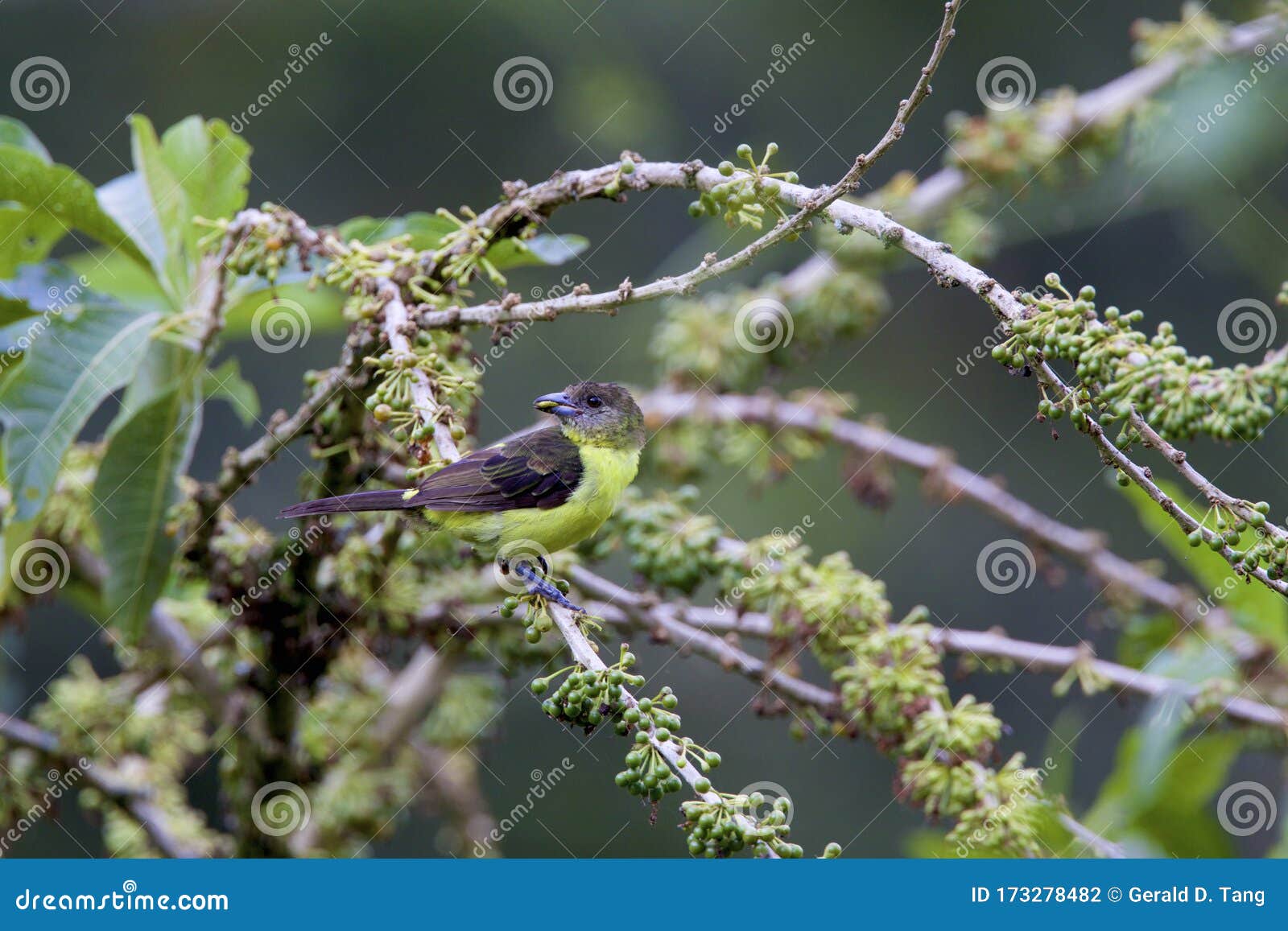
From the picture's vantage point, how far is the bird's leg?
1.98 metres

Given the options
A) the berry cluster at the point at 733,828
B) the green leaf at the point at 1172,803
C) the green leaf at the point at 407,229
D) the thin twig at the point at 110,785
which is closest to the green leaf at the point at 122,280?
the green leaf at the point at 407,229

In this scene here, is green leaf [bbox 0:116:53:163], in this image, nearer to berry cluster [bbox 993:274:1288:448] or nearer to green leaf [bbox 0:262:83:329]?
green leaf [bbox 0:262:83:329]

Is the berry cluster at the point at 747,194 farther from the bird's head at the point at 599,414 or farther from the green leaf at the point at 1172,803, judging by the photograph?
the green leaf at the point at 1172,803

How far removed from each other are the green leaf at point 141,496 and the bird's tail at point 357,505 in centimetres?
51

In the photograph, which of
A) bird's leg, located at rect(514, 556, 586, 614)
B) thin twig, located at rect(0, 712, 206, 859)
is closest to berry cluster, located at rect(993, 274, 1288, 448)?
bird's leg, located at rect(514, 556, 586, 614)

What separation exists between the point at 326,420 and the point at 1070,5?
6.50m

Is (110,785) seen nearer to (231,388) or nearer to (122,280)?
(231,388)

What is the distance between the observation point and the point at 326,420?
2.37 meters

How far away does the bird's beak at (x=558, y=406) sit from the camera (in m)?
2.47

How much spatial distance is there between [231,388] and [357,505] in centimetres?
98

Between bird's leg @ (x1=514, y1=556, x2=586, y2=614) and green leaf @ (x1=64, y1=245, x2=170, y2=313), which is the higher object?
bird's leg @ (x1=514, y1=556, x2=586, y2=614)

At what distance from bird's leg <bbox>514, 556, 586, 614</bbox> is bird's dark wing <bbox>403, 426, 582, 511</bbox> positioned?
13 cm

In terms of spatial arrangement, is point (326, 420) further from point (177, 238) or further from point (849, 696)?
point (849, 696)

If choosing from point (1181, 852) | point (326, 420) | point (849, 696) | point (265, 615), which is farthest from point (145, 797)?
point (1181, 852)
